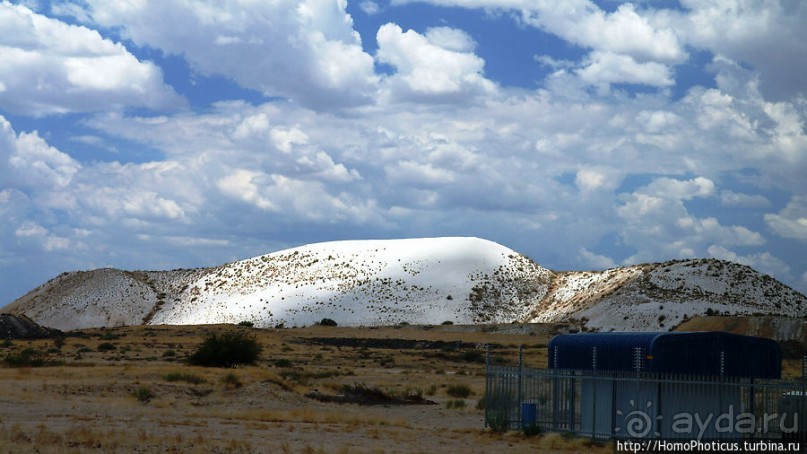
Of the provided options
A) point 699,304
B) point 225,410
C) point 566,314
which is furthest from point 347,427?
point 566,314

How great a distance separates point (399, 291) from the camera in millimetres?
136000

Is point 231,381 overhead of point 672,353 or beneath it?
beneath

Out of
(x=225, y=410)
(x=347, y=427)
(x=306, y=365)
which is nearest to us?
(x=347, y=427)

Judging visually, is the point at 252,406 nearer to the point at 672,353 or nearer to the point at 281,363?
the point at 672,353

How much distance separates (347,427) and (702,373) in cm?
1108

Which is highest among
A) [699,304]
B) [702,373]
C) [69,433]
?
[699,304]

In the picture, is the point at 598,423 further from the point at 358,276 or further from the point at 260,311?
the point at 358,276

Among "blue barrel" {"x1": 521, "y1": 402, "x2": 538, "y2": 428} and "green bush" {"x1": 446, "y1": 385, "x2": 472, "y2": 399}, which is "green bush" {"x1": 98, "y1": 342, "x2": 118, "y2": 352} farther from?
"blue barrel" {"x1": 521, "y1": 402, "x2": 538, "y2": 428}

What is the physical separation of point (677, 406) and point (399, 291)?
4418 inches

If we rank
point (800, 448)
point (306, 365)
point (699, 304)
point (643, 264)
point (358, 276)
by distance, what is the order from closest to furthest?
point (800, 448) < point (306, 365) < point (699, 304) < point (643, 264) < point (358, 276)

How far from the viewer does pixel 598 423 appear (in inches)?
1025

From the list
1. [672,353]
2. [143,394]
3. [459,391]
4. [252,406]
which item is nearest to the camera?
[672,353]

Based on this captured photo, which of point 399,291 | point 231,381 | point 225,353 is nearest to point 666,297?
point 399,291

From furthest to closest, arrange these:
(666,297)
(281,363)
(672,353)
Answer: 1. (666,297)
2. (281,363)
3. (672,353)
